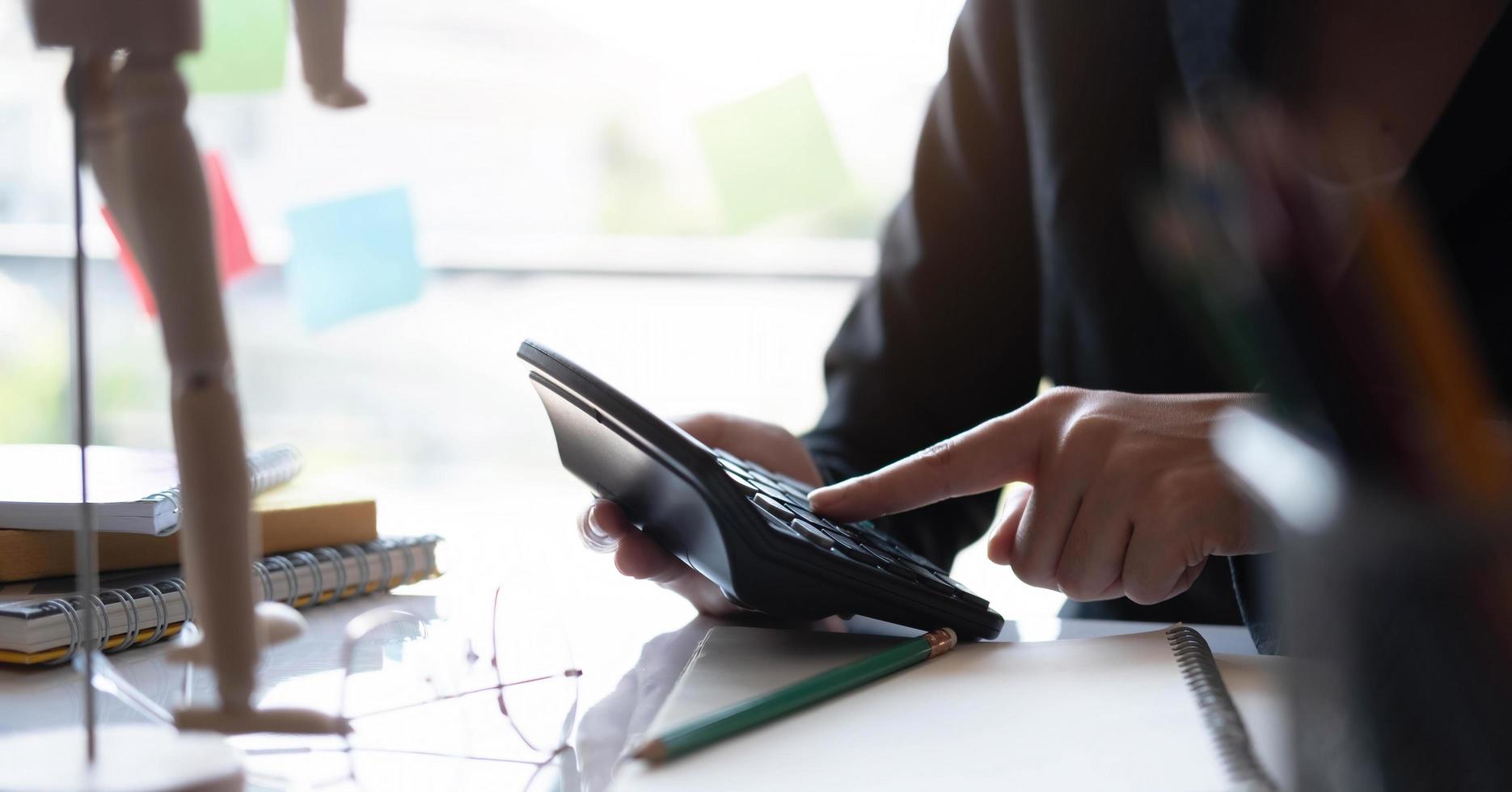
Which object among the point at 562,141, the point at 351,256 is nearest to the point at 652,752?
the point at 351,256

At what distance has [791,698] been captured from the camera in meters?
0.30

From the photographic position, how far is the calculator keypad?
1.14 ft

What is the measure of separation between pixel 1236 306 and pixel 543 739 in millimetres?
223

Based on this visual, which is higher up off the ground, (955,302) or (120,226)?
(120,226)

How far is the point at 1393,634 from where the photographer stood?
0.37ft

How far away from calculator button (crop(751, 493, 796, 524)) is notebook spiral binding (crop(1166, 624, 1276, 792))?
Answer: 130 mm

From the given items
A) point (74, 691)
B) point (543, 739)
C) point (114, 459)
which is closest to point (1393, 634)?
point (543, 739)

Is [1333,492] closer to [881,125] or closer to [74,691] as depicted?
[74,691]

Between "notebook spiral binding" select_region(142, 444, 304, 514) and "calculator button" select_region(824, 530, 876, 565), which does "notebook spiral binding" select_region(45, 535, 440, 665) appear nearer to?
"notebook spiral binding" select_region(142, 444, 304, 514)

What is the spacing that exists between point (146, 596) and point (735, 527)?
0.23 meters

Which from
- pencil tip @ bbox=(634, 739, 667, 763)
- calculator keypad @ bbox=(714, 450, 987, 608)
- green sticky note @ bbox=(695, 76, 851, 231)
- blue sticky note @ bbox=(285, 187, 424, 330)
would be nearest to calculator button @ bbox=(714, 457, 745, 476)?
calculator keypad @ bbox=(714, 450, 987, 608)

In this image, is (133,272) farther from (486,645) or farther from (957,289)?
(957,289)

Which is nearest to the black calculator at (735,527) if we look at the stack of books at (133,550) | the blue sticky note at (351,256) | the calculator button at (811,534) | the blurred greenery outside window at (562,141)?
the calculator button at (811,534)

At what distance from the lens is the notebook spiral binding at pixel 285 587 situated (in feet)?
1.23
